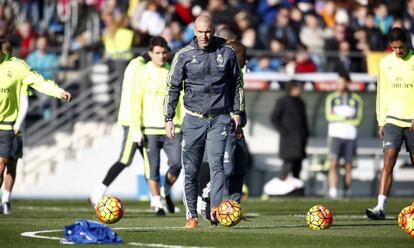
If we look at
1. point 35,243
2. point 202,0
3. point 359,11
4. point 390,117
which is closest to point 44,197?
point 202,0

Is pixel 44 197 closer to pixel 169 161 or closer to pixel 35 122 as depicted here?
pixel 35 122

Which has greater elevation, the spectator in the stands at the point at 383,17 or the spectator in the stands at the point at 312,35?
the spectator in the stands at the point at 383,17

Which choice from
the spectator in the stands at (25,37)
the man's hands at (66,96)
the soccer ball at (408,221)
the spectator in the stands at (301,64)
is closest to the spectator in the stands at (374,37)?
the spectator in the stands at (301,64)

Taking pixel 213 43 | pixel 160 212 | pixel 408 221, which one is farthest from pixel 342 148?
pixel 408 221

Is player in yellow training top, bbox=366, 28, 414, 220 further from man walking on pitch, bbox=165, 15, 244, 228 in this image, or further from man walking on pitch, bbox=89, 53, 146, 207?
man walking on pitch, bbox=89, 53, 146, 207

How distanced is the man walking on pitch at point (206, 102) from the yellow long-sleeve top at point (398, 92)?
10.3ft

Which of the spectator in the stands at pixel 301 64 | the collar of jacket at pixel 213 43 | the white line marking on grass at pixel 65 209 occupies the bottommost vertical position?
the white line marking on grass at pixel 65 209

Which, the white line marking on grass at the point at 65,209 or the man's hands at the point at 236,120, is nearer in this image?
the man's hands at the point at 236,120

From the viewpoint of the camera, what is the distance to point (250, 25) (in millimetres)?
29938

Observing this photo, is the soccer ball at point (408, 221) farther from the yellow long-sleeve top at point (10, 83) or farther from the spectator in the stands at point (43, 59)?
the spectator in the stands at point (43, 59)

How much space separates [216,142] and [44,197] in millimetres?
13623

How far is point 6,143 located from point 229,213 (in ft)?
14.9

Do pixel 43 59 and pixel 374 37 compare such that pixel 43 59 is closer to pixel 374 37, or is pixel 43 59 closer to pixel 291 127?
pixel 291 127

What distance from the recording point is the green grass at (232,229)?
13.7 meters
